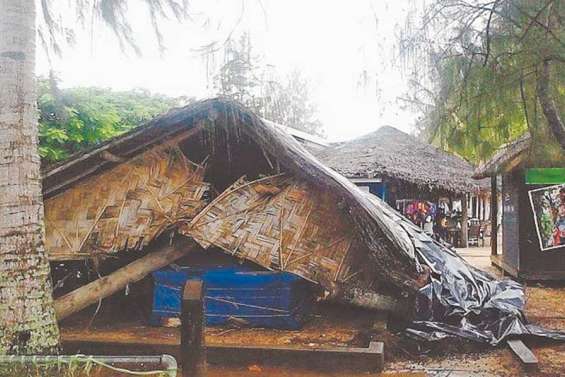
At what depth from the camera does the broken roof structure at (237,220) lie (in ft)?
20.0

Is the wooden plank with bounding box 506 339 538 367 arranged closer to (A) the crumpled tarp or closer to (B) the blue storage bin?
(A) the crumpled tarp

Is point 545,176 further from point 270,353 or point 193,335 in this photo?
point 193,335

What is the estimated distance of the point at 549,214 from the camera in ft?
32.8

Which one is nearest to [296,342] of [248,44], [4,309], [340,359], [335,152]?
[340,359]

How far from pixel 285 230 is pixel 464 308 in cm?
225

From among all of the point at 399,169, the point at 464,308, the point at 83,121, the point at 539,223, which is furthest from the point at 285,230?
the point at 399,169

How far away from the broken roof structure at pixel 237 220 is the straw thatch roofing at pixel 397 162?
7.95m

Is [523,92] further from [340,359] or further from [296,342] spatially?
[296,342]

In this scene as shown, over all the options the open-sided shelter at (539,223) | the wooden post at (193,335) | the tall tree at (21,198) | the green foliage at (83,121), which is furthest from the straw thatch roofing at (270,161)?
the open-sided shelter at (539,223)

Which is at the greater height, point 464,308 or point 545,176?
point 545,176

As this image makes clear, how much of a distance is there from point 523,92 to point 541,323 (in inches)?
140

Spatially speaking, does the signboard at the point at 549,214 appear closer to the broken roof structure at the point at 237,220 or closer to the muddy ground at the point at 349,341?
the muddy ground at the point at 349,341

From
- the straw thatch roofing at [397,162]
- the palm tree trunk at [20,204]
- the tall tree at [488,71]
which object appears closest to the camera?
the palm tree trunk at [20,204]

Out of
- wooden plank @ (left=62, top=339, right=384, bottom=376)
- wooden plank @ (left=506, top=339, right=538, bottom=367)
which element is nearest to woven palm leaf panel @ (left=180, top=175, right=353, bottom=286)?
wooden plank @ (left=62, top=339, right=384, bottom=376)
